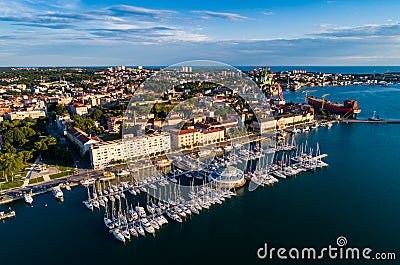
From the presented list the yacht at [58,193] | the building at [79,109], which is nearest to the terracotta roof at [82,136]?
the yacht at [58,193]

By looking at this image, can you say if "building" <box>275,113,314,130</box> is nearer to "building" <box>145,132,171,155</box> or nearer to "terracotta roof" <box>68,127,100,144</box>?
"building" <box>145,132,171,155</box>

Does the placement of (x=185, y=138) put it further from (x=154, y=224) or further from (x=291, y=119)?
(x=291, y=119)

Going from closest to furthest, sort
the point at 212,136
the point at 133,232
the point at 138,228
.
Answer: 1. the point at 133,232
2. the point at 138,228
3. the point at 212,136

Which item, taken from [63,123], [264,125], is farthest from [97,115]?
[264,125]

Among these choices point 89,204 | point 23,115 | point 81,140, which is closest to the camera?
point 89,204

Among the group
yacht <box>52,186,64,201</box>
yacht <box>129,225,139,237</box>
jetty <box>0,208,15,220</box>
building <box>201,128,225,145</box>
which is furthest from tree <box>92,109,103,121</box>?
yacht <box>129,225,139,237</box>

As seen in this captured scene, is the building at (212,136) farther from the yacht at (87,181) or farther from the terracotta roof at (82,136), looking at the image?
the yacht at (87,181)

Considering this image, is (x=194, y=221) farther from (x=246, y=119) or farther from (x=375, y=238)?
(x=246, y=119)
